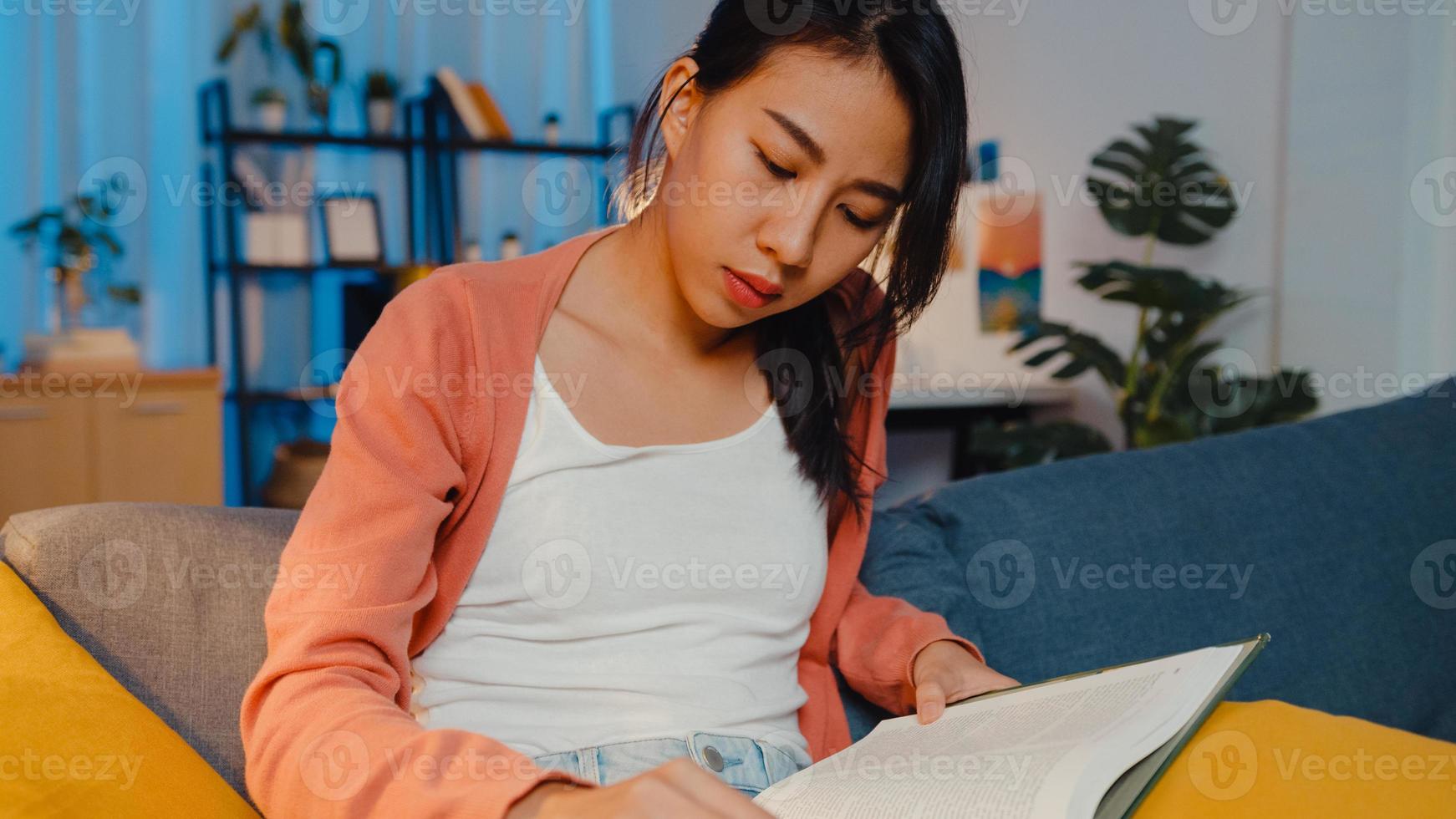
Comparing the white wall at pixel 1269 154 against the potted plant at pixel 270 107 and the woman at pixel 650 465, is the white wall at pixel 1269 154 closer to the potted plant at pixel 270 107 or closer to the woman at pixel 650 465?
the woman at pixel 650 465

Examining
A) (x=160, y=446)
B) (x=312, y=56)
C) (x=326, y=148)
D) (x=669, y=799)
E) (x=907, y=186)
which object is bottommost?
(x=160, y=446)

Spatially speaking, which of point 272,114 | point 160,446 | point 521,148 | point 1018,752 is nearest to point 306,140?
point 272,114

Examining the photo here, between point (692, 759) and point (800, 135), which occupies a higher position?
point (800, 135)

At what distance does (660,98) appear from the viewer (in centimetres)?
98

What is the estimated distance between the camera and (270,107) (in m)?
3.95

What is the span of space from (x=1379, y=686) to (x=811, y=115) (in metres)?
0.98

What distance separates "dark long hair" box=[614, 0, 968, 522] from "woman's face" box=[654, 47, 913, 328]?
0.06ft

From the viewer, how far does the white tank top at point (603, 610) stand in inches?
32.6

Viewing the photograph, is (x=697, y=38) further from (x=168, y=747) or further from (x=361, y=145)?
(x=361, y=145)

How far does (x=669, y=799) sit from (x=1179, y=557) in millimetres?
922

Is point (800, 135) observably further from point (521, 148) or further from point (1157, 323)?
point (521, 148)

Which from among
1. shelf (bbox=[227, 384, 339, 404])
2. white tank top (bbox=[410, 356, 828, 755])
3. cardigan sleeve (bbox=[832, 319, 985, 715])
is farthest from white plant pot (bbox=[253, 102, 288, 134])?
white tank top (bbox=[410, 356, 828, 755])

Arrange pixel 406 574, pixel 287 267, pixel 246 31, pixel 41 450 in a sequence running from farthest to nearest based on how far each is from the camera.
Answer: pixel 246 31
pixel 287 267
pixel 41 450
pixel 406 574

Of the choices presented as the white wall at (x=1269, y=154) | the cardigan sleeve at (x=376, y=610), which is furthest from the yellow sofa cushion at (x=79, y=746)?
the white wall at (x=1269, y=154)
